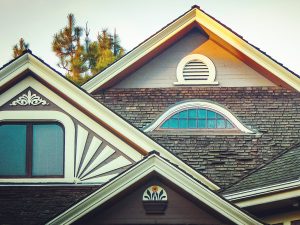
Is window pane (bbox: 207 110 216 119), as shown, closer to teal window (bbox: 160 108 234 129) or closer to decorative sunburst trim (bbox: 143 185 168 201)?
teal window (bbox: 160 108 234 129)

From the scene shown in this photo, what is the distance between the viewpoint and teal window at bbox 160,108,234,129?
55.2 ft

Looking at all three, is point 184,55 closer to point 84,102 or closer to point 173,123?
point 173,123

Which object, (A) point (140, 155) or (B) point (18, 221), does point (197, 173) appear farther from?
(B) point (18, 221)

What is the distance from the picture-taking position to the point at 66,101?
1462 centimetres

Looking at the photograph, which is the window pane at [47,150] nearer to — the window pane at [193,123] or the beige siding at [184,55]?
the beige siding at [184,55]

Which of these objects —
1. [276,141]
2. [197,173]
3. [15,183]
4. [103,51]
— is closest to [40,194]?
[15,183]

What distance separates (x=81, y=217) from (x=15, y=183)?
2620mm

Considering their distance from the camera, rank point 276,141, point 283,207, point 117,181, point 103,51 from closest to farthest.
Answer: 1. point 117,181
2. point 283,207
3. point 276,141
4. point 103,51

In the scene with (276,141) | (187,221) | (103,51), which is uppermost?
(103,51)

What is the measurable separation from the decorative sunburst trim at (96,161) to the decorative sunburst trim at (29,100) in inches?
44.4

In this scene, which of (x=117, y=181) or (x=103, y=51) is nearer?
(x=117, y=181)

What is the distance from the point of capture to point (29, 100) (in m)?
14.7

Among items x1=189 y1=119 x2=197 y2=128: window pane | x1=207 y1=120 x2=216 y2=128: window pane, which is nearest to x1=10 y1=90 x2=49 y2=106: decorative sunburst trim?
x1=189 y1=119 x2=197 y2=128: window pane

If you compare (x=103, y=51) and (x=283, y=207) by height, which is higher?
(x=103, y=51)
